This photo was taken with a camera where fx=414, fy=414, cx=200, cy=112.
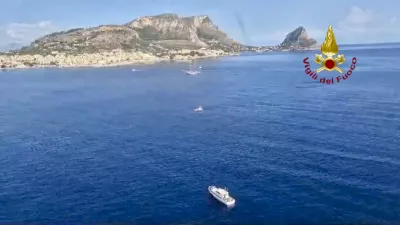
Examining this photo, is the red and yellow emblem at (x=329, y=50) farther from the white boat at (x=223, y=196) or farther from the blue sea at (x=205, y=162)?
the white boat at (x=223, y=196)

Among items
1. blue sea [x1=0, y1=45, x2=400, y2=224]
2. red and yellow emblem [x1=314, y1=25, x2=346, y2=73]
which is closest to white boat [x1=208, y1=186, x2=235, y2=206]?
blue sea [x1=0, y1=45, x2=400, y2=224]

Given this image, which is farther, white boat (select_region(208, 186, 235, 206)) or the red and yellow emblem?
white boat (select_region(208, 186, 235, 206))

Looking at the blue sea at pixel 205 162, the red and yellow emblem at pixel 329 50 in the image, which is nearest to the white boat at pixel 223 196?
the blue sea at pixel 205 162

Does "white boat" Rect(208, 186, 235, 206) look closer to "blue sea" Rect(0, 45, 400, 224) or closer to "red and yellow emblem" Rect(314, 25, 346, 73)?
"blue sea" Rect(0, 45, 400, 224)

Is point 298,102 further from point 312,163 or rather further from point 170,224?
point 170,224

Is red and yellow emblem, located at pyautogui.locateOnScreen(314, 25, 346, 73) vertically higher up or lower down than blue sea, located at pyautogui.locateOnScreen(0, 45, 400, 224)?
higher up

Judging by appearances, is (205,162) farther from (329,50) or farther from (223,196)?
(329,50)

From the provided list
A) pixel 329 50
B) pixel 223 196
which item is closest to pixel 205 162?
pixel 223 196

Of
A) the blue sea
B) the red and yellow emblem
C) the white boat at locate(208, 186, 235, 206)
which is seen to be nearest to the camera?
the red and yellow emblem

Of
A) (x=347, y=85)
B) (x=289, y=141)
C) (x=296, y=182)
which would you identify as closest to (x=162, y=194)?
(x=296, y=182)
